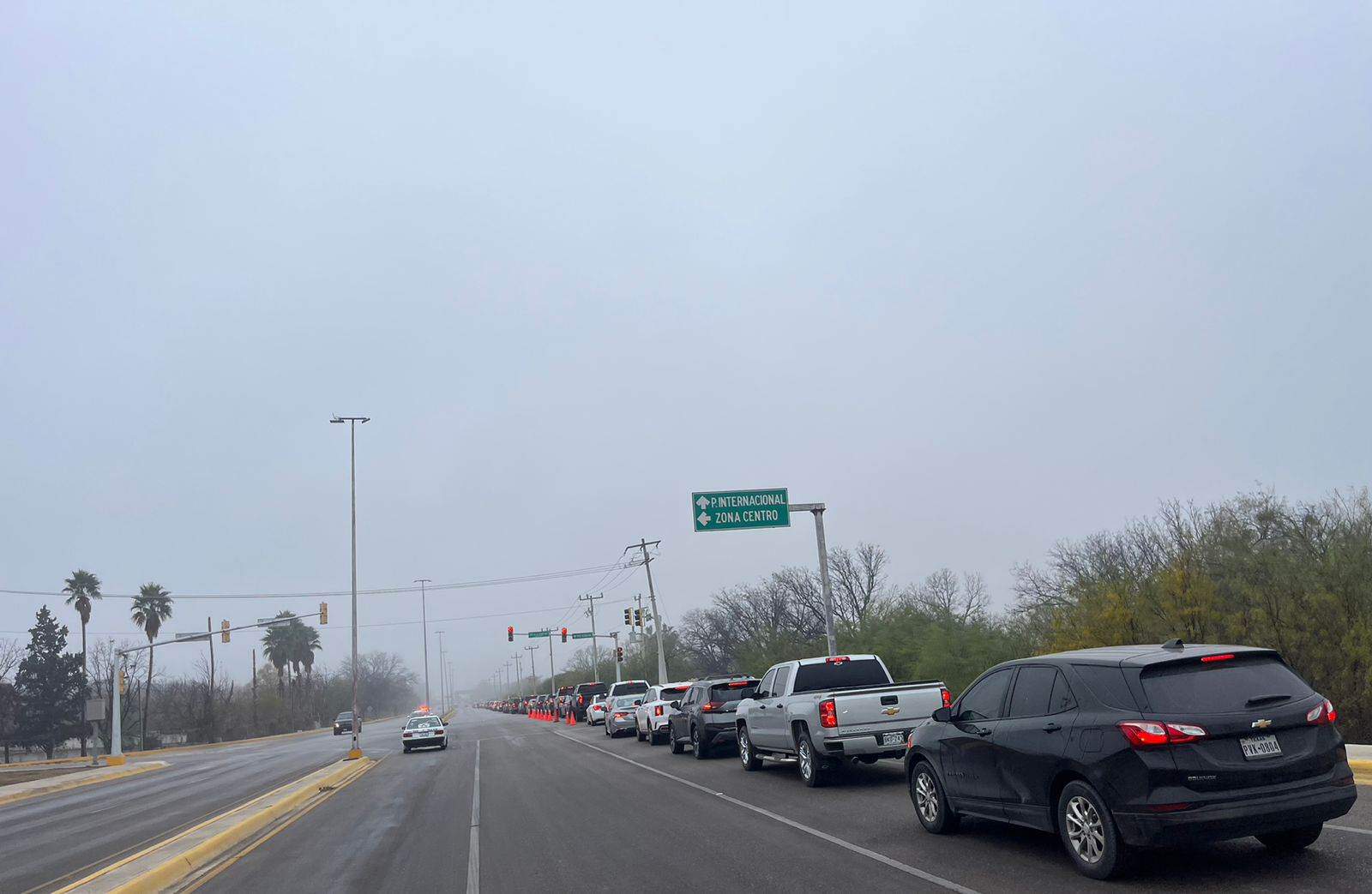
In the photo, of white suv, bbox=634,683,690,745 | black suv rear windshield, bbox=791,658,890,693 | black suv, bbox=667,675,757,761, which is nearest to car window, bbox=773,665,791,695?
black suv rear windshield, bbox=791,658,890,693

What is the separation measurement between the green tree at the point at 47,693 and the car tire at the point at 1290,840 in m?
86.8

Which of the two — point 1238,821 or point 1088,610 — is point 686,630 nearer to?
point 1088,610

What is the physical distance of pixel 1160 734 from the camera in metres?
7.20

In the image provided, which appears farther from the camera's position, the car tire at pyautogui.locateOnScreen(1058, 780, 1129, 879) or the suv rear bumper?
the car tire at pyautogui.locateOnScreen(1058, 780, 1129, 879)

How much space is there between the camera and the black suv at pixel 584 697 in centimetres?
5756

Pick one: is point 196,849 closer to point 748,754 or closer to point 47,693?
point 748,754

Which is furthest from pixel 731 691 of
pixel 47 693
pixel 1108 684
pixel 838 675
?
pixel 47 693

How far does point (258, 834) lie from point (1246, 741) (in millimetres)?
13194

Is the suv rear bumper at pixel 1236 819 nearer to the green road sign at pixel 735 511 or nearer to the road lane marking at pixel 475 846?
the road lane marking at pixel 475 846

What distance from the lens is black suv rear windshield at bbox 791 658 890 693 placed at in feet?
54.7

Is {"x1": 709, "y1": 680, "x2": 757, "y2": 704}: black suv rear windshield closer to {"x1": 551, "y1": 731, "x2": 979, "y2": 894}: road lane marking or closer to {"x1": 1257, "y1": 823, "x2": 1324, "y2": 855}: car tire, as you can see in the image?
{"x1": 551, "y1": 731, "x2": 979, "y2": 894}: road lane marking

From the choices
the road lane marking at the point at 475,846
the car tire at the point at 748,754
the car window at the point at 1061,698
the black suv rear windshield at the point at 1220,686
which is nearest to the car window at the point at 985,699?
the car window at the point at 1061,698

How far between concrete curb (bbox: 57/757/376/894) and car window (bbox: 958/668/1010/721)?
8445mm

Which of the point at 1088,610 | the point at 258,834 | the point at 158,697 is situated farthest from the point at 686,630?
the point at 258,834
